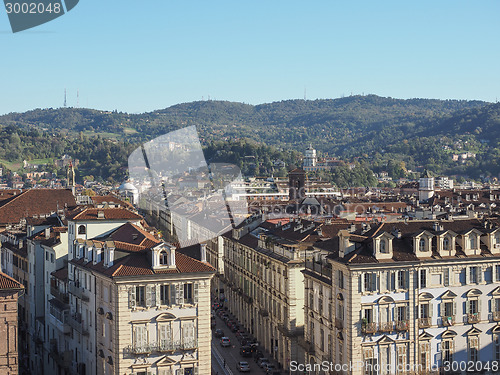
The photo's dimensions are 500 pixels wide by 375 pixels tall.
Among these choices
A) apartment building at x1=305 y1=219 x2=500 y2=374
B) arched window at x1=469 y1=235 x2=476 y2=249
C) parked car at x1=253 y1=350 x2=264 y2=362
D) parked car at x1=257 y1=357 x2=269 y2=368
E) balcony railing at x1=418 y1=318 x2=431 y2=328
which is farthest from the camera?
parked car at x1=253 y1=350 x2=264 y2=362

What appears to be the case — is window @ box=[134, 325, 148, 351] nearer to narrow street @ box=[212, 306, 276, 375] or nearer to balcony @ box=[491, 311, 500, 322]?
narrow street @ box=[212, 306, 276, 375]

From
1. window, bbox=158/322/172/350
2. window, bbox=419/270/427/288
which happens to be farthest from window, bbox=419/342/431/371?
window, bbox=158/322/172/350

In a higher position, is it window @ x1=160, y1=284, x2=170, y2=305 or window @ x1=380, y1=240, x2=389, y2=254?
window @ x1=380, y1=240, x2=389, y2=254

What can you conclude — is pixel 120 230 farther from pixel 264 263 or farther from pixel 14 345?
pixel 264 263

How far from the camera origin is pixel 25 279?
60.5 meters

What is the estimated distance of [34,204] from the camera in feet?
280

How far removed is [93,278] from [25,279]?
1835 cm

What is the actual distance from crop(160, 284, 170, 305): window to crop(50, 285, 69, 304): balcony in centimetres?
1153

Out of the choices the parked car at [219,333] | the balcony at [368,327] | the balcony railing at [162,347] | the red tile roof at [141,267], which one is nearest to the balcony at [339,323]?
the balcony at [368,327]

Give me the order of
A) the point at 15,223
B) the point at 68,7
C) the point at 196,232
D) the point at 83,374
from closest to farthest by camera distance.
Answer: the point at 68,7
the point at 83,374
the point at 15,223
the point at 196,232

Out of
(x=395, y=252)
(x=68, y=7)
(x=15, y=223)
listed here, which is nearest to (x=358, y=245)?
(x=395, y=252)

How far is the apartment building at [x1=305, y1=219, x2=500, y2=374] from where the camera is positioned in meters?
44.0

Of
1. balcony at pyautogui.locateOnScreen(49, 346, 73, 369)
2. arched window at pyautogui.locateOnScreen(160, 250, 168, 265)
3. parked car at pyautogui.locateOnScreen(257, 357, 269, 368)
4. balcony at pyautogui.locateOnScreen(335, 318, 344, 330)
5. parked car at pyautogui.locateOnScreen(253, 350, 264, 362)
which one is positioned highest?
arched window at pyautogui.locateOnScreen(160, 250, 168, 265)

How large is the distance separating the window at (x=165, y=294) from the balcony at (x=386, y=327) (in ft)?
38.9
